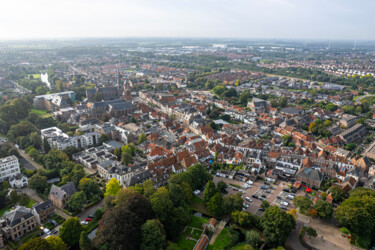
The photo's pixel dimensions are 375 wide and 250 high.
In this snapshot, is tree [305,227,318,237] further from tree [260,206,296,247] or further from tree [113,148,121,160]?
tree [113,148,121,160]

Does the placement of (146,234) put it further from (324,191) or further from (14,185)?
(324,191)

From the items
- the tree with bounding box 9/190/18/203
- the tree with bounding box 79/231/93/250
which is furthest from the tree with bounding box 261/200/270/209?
the tree with bounding box 9/190/18/203

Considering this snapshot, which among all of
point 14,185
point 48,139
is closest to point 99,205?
point 14,185

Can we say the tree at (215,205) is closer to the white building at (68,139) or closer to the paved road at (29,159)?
the paved road at (29,159)

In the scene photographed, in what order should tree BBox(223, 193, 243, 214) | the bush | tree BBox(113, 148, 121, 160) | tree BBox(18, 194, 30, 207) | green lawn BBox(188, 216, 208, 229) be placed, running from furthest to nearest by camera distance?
tree BBox(113, 148, 121, 160) → tree BBox(18, 194, 30, 207) → tree BBox(223, 193, 243, 214) → green lawn BBox(188, 216, 208, 229) → the bush

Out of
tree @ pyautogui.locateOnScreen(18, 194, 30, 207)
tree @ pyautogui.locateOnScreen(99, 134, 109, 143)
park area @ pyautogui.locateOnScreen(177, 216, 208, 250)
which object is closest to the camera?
park area @ pyautogui.locateOnScreen(177, 216, 208, 250)

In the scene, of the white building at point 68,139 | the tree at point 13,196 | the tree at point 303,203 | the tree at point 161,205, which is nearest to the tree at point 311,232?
the tree at point 303,203

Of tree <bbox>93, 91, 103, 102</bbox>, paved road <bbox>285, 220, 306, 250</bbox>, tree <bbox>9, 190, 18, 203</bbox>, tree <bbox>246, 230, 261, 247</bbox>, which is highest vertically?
tree <bbox>93, 91, 103, 102</bbox>

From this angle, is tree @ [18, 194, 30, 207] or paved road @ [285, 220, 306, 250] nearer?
paved road @ [285, 220, 306, 250]
